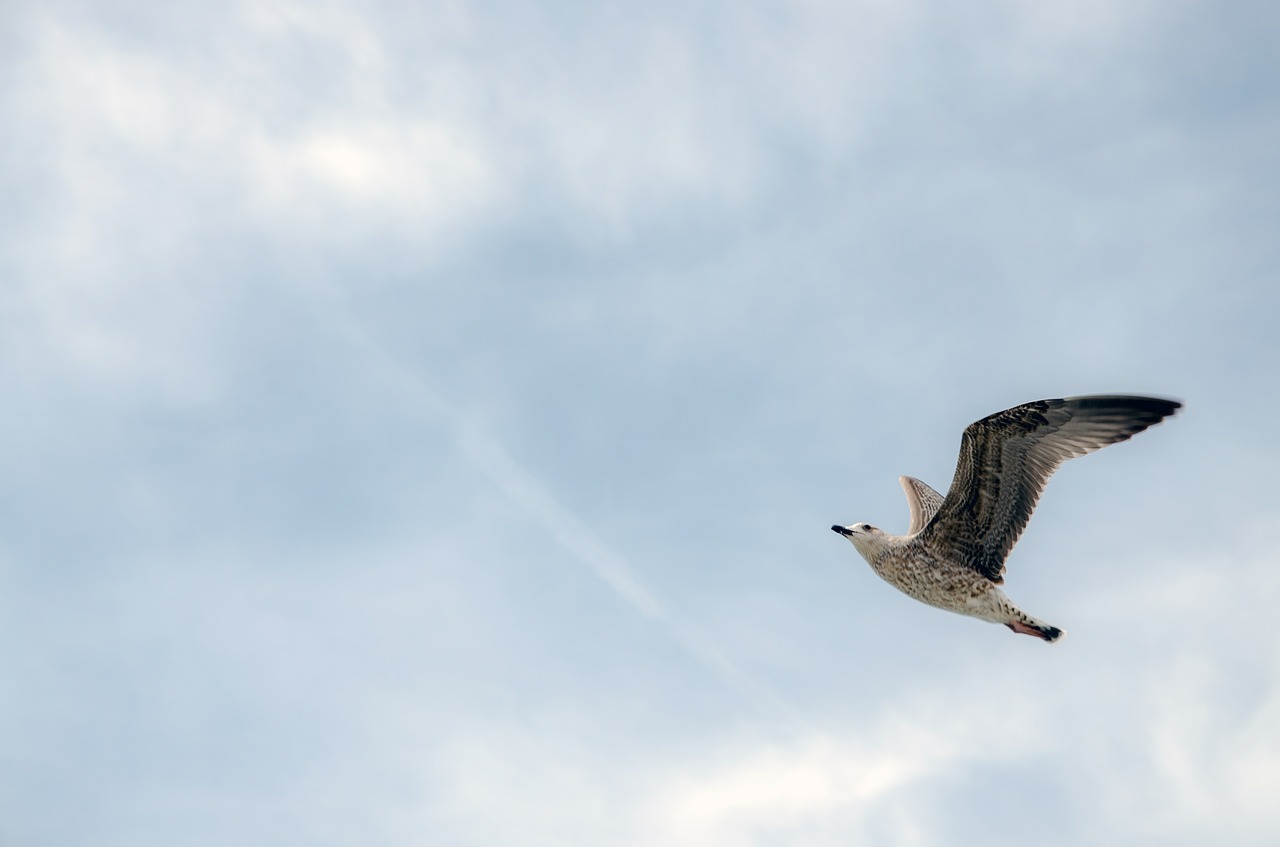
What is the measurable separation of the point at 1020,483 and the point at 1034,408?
4.72 ft

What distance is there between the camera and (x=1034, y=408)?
20.5 metres

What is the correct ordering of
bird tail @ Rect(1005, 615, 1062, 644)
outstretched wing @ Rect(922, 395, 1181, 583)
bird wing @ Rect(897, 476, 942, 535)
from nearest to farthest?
outstretched wing @ Rect(922, 395, 1181, 583) < bird tail @ Rect(1005, 615, 1062, 644) < bird wing @ Rect(897, 476, 942, 535)

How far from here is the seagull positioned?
67.3 feet

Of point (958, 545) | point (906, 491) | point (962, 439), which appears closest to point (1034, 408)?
point (962, 439)

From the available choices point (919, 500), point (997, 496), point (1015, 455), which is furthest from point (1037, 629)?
point (919, 500)

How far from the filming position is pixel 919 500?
88.7 ft

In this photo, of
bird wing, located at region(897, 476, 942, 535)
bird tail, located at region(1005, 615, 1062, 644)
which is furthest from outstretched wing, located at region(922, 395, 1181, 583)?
bird wing, located at region(897, 476, 942, 535)

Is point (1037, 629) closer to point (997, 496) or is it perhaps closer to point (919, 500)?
point (997, 496)

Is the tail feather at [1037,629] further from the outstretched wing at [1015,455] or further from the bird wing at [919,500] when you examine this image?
the bird wing at [919,500]

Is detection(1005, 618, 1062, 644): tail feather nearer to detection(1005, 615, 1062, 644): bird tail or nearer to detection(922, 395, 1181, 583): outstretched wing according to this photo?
detection(1005, 615, 1062, 644): bird tail

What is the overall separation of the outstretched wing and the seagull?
2 centimetres

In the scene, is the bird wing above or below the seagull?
above

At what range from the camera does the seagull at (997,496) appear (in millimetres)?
20516

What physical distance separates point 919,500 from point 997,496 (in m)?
6.03
